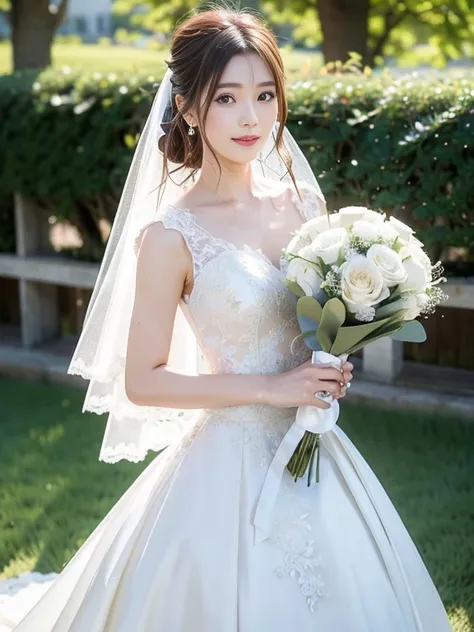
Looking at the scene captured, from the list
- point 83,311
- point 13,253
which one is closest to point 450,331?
point 83,311

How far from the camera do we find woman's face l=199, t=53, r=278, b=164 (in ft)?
8.86

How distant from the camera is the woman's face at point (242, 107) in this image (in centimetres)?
270

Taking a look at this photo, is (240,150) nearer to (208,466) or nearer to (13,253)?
(208,466)

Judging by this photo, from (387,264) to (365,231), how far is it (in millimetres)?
118

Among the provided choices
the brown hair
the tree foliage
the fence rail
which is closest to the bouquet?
the brown hair

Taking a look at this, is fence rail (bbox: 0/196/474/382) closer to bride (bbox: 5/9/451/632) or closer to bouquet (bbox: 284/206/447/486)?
bride (bbox: 5/9/451/632)

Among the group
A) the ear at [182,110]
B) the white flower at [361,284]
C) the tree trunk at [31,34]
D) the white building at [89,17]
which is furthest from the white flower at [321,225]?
the white building at [89,17]

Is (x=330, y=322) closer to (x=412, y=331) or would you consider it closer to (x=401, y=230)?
(x=412, y=331)

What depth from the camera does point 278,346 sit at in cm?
283

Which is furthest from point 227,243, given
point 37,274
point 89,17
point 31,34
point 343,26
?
point 89,17

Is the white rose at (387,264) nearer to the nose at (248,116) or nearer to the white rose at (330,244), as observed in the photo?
the white rose at (330,244)

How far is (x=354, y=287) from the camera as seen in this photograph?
241 cm

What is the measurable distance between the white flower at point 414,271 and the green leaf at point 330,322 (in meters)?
0.18

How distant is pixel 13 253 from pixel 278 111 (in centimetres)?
540
